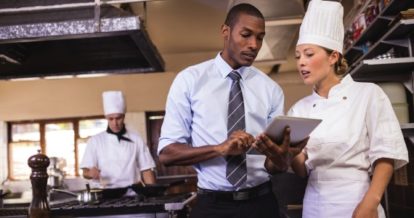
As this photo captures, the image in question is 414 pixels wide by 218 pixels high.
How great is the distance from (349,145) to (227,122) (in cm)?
46

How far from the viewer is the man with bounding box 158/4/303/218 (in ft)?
6.04

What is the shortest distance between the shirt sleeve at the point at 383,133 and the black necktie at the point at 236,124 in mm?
467

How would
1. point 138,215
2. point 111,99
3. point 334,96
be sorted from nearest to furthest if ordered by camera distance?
point 334,96 → point 138,215 → point 111,99

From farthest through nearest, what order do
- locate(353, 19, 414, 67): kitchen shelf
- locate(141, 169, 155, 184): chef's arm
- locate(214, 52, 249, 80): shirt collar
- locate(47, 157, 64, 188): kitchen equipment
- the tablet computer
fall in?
locate(47, 157, 64, 188): kitchen equipment → locate(141, 169, 155, 184): chef's arm → locate(353, 19, 414, 67): kitchen shelf → locate(214, 52, 249, 80): shirt collar → the tablet computer

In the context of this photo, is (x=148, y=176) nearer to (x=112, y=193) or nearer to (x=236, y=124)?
(x=112, y=193)

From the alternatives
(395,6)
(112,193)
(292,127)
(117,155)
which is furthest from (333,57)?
(117,155)

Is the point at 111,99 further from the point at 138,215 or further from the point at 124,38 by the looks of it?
the point at 138,215

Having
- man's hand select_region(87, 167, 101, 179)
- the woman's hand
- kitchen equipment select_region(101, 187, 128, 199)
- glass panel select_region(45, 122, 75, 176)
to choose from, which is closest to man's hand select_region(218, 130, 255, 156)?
the woman's hand

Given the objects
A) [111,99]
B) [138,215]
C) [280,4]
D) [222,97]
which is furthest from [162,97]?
[222,97]

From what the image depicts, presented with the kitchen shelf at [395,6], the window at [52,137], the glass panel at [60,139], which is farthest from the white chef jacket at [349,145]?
the glass panel at [60,139]

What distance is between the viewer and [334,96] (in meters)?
1.88

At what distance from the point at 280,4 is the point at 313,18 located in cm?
227

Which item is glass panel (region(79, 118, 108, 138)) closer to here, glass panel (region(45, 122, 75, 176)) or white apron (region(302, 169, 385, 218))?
glass panel (region(45, 122, 75, 176))

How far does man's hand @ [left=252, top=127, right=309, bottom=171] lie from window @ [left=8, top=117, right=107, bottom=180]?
749 cm
